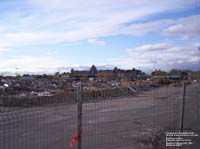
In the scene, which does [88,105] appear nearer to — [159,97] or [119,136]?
[119,136]

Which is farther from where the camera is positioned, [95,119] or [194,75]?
[194,75]

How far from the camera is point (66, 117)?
24.0 feet

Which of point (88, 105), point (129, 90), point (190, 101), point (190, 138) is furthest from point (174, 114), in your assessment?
point (88, 105)

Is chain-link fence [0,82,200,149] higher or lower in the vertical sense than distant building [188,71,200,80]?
lower

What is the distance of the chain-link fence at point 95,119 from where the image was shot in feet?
21.9

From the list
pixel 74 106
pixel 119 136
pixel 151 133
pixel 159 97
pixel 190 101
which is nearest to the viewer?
pixel 74 106

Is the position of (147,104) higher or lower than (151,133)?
higher

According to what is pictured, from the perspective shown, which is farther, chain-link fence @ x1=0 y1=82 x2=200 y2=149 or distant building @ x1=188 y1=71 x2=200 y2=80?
distant building @ x1=188 y1=71 x2=200 y2=80

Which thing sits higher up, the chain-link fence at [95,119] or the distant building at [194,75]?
the distant building at [194,75]

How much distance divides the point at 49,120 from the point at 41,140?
1.55 ft

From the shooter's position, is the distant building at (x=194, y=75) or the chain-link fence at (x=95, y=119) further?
the distant building at (x=194, y=75)

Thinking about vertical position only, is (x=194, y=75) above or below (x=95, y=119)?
above

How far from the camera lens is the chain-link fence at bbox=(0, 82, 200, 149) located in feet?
21.9

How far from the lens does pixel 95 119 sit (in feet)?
27.2
